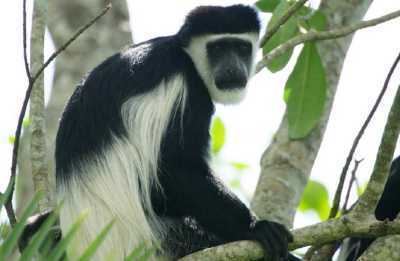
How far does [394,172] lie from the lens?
3217mm

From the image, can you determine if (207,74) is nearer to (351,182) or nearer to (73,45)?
(73,45)

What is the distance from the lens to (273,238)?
8.37 ft

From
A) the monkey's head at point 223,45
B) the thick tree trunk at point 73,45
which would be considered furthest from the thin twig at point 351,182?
the thick tree trunk at point 73,45

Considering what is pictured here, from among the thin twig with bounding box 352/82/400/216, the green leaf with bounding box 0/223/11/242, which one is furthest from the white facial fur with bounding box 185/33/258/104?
the green leaf with bounding box 0/223/11/242

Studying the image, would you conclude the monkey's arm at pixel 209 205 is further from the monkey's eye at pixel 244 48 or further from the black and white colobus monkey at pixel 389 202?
the monkey's eye at pixel 244 48

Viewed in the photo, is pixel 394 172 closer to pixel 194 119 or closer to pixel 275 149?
pixel 275 149

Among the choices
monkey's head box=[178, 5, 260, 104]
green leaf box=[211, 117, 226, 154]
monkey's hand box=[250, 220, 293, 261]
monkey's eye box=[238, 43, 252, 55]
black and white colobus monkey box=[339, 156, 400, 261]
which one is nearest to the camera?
monkey's hand box=[250, 220, 293, 261]

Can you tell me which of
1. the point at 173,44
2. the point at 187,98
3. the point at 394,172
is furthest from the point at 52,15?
the point at 394,172

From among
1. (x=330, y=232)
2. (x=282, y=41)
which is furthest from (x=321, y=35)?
(x=330, y=232)

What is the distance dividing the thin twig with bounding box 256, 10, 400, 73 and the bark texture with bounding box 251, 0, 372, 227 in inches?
21.3

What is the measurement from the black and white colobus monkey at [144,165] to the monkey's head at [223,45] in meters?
0.29

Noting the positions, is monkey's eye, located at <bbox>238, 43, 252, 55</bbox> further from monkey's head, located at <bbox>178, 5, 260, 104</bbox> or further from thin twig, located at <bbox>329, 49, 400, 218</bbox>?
thin twig, located at <bbox>329, 49, 400, 218</bbox>

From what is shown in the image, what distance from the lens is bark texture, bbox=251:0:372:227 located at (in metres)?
3.36

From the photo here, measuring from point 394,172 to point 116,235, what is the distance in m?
1.25
